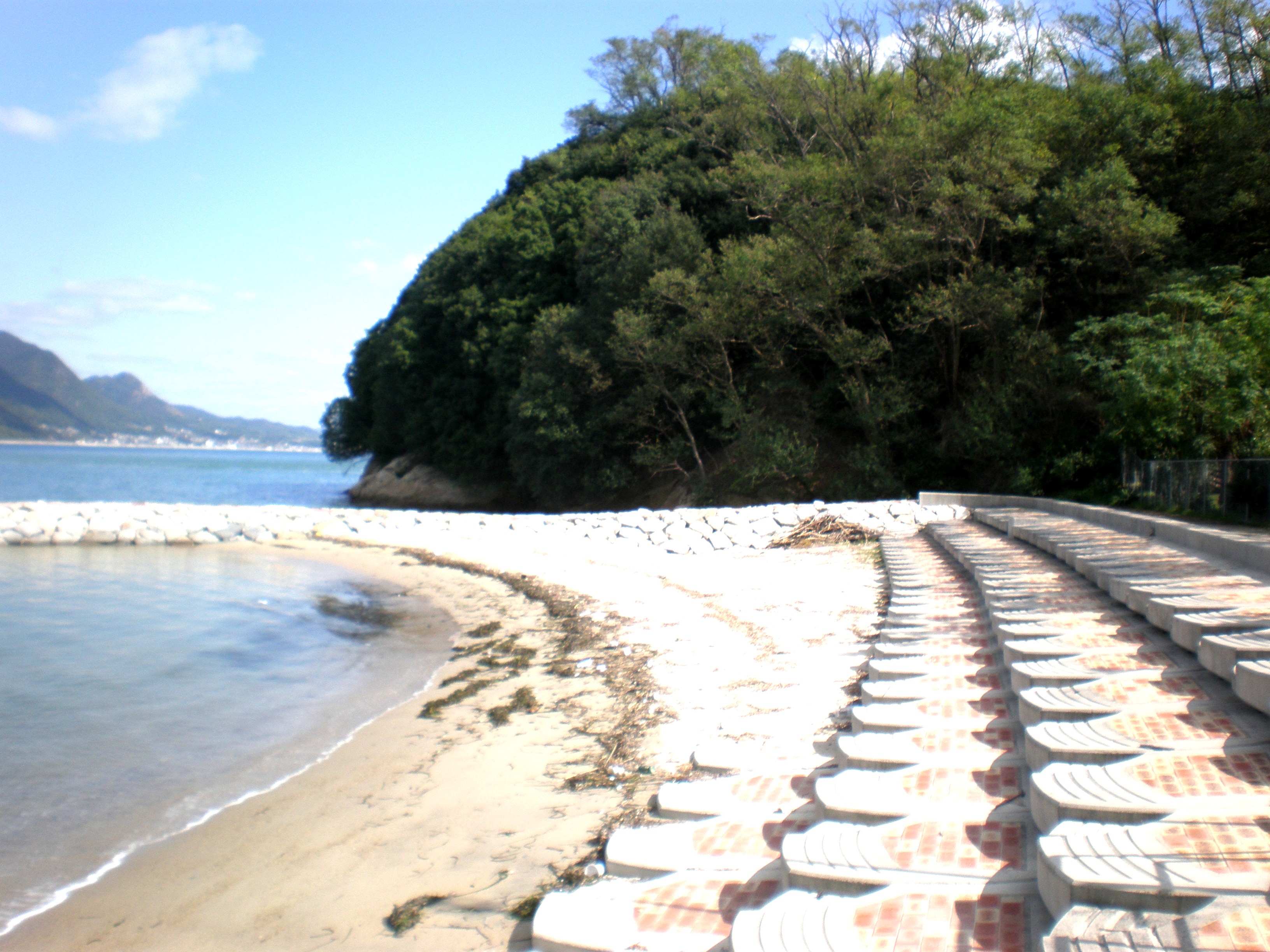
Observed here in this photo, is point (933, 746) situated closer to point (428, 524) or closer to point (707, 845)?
point (707, 845)

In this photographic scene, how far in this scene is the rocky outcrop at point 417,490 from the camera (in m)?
40.2

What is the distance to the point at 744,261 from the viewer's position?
24.2 meters

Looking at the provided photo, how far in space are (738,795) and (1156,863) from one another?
217 centimetres

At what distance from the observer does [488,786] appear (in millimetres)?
5281

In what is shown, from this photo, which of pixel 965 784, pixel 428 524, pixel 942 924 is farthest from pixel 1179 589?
pixel 428 524

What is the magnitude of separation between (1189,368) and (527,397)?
67.9 ft

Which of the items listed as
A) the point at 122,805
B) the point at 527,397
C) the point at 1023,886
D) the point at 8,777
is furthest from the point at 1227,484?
the point at 527,397

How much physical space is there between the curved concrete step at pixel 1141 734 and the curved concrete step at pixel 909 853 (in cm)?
32

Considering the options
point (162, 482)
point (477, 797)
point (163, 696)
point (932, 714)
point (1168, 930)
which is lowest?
point (162, 482)

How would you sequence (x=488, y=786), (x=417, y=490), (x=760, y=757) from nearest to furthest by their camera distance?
(x=760, y=757) < (x=488, y=786) < (x=417, y=490)

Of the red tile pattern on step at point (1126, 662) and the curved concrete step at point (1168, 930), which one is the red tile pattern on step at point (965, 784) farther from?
the curved concrete step at point (1168, 930)

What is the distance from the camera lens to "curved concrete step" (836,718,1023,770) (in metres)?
3.86

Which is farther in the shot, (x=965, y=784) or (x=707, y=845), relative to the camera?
(x=707, y=845)

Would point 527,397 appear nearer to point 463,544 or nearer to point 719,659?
point 463,544
